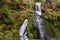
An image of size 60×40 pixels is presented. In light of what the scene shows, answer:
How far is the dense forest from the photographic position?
39.1 feet

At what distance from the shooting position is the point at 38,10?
15.1 meters

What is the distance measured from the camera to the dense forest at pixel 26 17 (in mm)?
11923

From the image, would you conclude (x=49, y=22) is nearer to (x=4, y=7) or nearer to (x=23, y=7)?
(x=23, y=7)

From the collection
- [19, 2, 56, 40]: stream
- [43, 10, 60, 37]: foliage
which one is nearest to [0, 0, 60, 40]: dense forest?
[43, 10, 60, 37]: foliage

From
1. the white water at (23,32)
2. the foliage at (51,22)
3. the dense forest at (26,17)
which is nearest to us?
the dense forest at (26,17)

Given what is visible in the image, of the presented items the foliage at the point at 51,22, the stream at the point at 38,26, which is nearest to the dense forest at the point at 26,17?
the foliage at the point at 51,22

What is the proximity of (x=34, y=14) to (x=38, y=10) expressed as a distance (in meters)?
1.29

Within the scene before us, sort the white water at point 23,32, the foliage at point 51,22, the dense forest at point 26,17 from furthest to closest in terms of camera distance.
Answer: the foliage at point 51,22
the white water at point 23,32
the dense forest at point 26,17

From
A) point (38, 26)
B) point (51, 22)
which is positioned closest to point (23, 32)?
point (38, 26)

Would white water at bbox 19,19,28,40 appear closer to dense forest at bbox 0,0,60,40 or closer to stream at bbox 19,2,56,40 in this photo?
stream at bbox 19,2,56,40

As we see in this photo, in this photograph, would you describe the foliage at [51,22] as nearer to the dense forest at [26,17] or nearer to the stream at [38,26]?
the dense forest at [26,17]

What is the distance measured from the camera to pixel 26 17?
13.2 m

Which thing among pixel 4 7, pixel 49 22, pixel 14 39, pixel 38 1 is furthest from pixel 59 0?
pixel 14 39

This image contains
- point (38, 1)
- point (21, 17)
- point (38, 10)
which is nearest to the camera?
point (21, 17)
